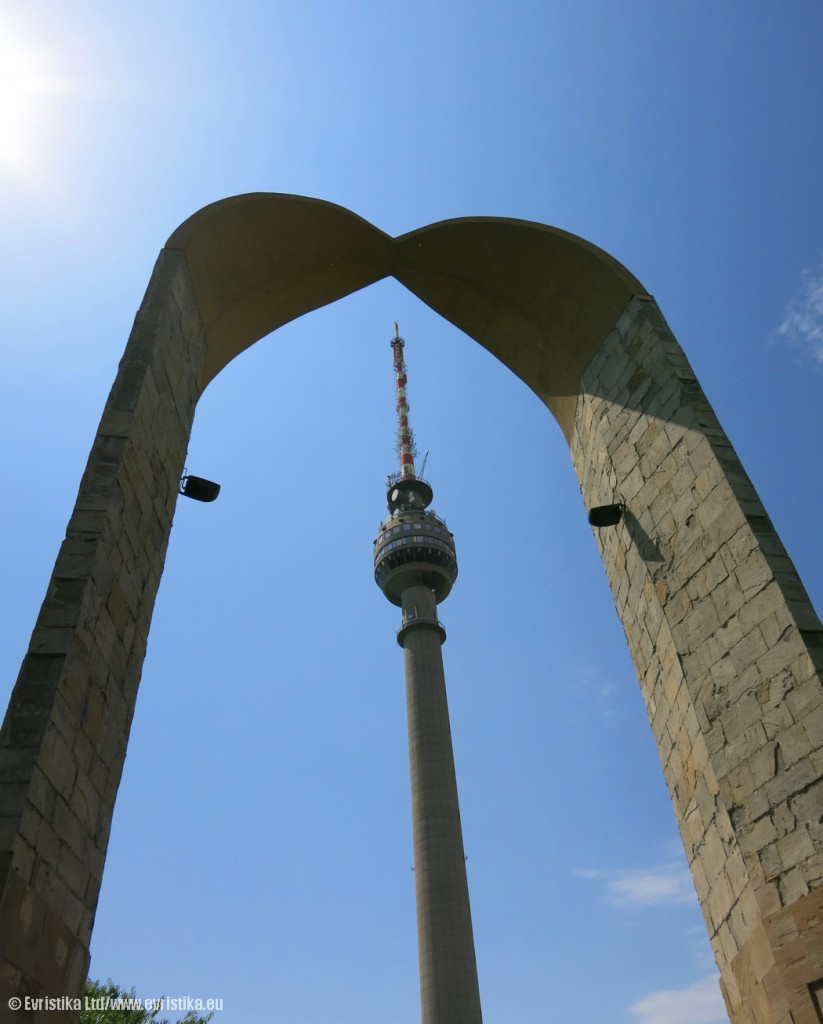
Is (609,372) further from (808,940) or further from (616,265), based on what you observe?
(808,940)

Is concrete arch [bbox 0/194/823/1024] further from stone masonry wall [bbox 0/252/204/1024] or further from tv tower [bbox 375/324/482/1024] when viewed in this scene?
tv tower [bbox 375/324/482/1024]

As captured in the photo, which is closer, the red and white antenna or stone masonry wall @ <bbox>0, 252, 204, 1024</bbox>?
stone masonry wall @ <bbox>0, 252, 204, 1024</bbox>

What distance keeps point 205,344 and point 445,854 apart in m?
34.7

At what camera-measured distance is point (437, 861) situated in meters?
38.8

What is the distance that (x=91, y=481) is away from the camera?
639 centimetres

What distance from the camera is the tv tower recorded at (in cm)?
3656

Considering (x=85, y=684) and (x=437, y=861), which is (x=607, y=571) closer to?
(x=85, y=684)

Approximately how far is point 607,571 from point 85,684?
5.41 metres

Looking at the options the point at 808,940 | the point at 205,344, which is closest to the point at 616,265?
the point at 205,344

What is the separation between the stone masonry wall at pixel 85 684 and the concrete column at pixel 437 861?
1377 inches

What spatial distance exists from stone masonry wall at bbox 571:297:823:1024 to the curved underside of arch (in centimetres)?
88

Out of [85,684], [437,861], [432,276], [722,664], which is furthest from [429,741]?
[85,684]

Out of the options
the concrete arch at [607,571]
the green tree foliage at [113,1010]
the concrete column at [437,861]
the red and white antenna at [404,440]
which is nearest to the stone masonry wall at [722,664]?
the concrete arch at [607,571]

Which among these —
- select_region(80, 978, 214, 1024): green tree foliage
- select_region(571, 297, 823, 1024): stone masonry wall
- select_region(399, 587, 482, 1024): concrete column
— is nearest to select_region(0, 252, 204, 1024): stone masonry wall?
select_region(571, 297, 823, 1024): stone masonry wall
